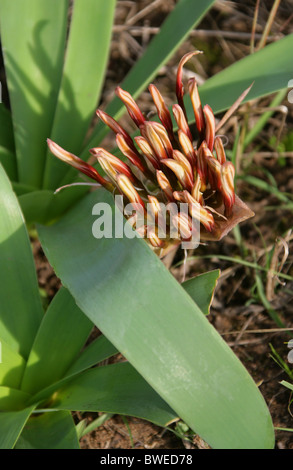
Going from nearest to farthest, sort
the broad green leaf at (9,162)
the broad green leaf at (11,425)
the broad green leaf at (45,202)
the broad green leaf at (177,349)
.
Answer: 1. the broad green leaf at (177,349)
2. the broad green leaf at (11,425)
3. the broad green leaf at (45,202)
4. the broad green leaf at (9,162)

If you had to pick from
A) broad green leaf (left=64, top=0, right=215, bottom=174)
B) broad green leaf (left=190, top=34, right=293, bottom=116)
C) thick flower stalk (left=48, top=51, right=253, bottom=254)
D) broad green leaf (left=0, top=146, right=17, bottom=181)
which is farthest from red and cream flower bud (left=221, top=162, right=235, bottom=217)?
broad green leaf (left=0, top=146, right=17, bottom=181)

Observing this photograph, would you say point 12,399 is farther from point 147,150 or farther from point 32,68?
point 32,68

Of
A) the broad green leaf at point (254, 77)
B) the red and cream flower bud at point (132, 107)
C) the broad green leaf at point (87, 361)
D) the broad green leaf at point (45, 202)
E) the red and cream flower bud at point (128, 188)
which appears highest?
the red and cream flower bud at point (132, 107)

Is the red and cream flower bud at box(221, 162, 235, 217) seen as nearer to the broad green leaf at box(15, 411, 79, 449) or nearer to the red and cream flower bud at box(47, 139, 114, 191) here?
the red and cream flower bud at box(47, 139, 114, 191)

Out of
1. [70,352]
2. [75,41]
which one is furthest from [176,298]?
[75,41]

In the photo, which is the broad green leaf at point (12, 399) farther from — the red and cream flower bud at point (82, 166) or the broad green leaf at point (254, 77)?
the broad green leaf at point (254, 77)

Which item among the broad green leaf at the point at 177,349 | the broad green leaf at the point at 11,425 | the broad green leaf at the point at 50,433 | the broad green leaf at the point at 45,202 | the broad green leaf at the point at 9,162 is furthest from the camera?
the broad green leaf at the point at 9,162

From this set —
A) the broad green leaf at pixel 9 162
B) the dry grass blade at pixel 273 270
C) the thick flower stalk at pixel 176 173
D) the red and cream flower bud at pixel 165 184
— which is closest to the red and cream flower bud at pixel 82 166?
the thick flower stalk at pixel 176 173
